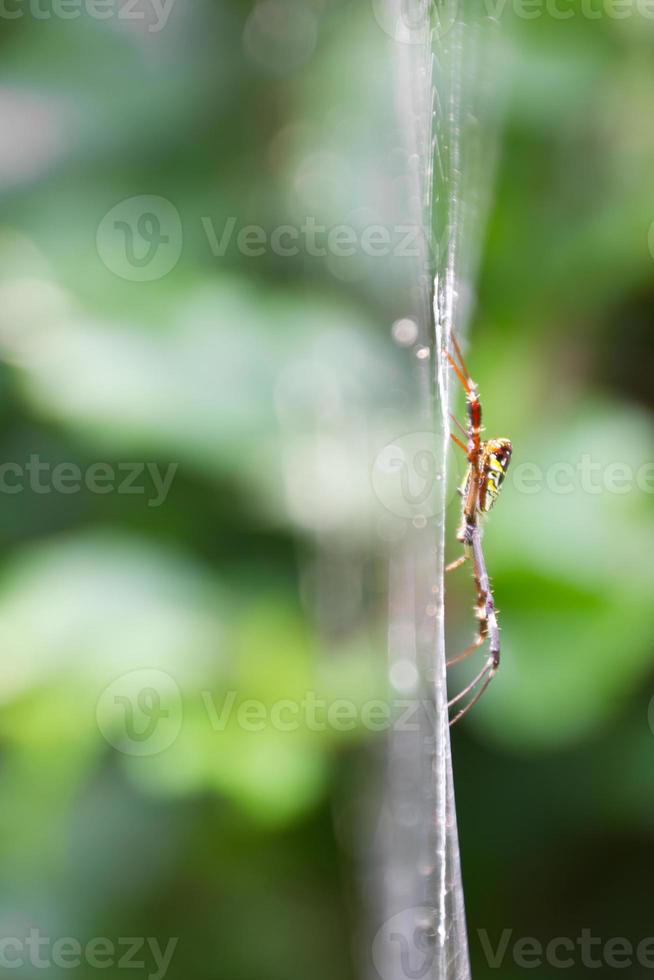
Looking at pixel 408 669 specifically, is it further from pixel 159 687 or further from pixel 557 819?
pixel 557 819

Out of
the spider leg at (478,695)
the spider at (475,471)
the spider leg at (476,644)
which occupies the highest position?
the spider at (475,471)

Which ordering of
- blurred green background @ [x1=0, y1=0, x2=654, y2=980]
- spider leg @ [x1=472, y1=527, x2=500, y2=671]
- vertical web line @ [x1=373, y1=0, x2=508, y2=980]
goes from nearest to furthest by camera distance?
vertical web line @ [x1=373, y1=0, x2=508, y2=980] < spider leg @ [x1=472, y1=527, x2=500, y2=671] < blurred green background @ [x1=0, y1=0, x2=654, y2=980]

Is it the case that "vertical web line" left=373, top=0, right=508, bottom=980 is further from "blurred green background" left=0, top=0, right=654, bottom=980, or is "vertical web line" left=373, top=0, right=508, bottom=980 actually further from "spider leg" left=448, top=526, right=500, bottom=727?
"blurred green background" left=0, top=0, right=654, bottom=980

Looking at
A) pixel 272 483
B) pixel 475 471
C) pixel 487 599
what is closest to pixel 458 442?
pixel 475 471

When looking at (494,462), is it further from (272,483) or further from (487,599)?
(272,483)

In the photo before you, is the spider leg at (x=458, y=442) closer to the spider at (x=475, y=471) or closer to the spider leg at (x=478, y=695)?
the spider at (x=475, y=471)

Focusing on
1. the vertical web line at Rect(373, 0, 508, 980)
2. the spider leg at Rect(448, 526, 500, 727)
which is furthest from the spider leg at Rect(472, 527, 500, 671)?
the vertical web line at Rect(373, 0, 508, 980)

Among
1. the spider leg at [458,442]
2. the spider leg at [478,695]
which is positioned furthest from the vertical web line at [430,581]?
the spider leg at [478,695]

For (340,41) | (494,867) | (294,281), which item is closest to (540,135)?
(340,41)

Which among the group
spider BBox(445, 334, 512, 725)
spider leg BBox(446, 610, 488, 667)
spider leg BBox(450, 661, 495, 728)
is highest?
spider BBox(445, 334, 512, 725)
